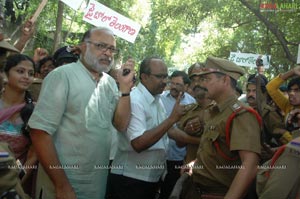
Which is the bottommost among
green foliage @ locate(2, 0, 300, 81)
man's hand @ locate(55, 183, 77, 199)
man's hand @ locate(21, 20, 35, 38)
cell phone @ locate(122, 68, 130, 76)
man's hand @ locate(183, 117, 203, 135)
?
man's hand @ locate(55, 183, 77, 199)

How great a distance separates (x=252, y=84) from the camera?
170 inches

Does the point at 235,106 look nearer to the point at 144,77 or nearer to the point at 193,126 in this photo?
the point at 193,126

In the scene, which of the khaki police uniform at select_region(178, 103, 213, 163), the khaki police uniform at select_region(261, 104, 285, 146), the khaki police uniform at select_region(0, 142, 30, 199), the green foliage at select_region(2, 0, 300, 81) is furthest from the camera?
the green foliage at select_region(2, 0, 300, 81)

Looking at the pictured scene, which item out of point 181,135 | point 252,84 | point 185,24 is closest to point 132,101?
point 181,135

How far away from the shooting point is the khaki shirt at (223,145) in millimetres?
2344

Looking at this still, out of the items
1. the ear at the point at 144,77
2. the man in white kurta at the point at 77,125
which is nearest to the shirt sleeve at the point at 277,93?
the ear at the point at 144,77

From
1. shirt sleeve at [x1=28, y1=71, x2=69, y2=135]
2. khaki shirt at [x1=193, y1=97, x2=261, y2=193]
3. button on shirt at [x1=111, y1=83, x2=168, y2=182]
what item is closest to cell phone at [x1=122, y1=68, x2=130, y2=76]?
button on shirt at [x1=111, y1=83, x2=168, y2=182]

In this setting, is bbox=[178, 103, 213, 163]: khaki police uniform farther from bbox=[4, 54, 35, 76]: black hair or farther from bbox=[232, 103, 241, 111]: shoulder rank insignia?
bbox=[4, 54, 35, 76]: black hair

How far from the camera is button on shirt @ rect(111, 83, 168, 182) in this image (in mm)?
2992

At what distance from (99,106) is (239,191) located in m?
1.16

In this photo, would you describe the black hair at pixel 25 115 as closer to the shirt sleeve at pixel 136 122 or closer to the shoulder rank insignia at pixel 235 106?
the shirt sleeve at pixel 136 122

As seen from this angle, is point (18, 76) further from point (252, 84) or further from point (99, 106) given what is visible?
point (252, 84)

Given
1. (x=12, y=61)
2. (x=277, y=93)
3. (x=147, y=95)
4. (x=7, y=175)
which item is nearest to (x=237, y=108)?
(x=147, y=95)

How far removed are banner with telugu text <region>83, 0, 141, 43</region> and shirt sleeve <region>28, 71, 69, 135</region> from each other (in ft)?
9.06
